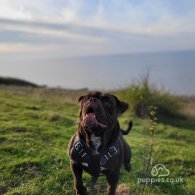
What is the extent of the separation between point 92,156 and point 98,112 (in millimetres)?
613

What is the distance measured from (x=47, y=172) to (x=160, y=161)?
2.37 m

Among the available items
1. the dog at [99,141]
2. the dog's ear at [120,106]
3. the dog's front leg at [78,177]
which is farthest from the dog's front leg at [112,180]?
the dog's ear at [120,106]

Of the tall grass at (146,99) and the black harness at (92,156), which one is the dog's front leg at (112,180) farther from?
the tall grass at (146,99)

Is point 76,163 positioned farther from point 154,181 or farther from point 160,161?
point 160,161

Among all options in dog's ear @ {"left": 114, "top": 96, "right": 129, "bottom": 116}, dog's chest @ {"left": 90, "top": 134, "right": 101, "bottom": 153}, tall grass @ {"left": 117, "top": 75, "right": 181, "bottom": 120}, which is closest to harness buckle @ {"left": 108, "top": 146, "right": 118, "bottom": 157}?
dog's chest @ {"left": 90, "top": 134, "right": 101, "bottom": 153}

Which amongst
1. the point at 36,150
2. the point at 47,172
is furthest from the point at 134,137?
the point at 47,172

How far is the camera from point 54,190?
241 inches

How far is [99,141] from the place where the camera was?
16.0 feet

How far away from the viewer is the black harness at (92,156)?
15.9 ft

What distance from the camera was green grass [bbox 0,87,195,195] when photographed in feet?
20.7

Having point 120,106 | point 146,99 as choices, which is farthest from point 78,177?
point 146,99
